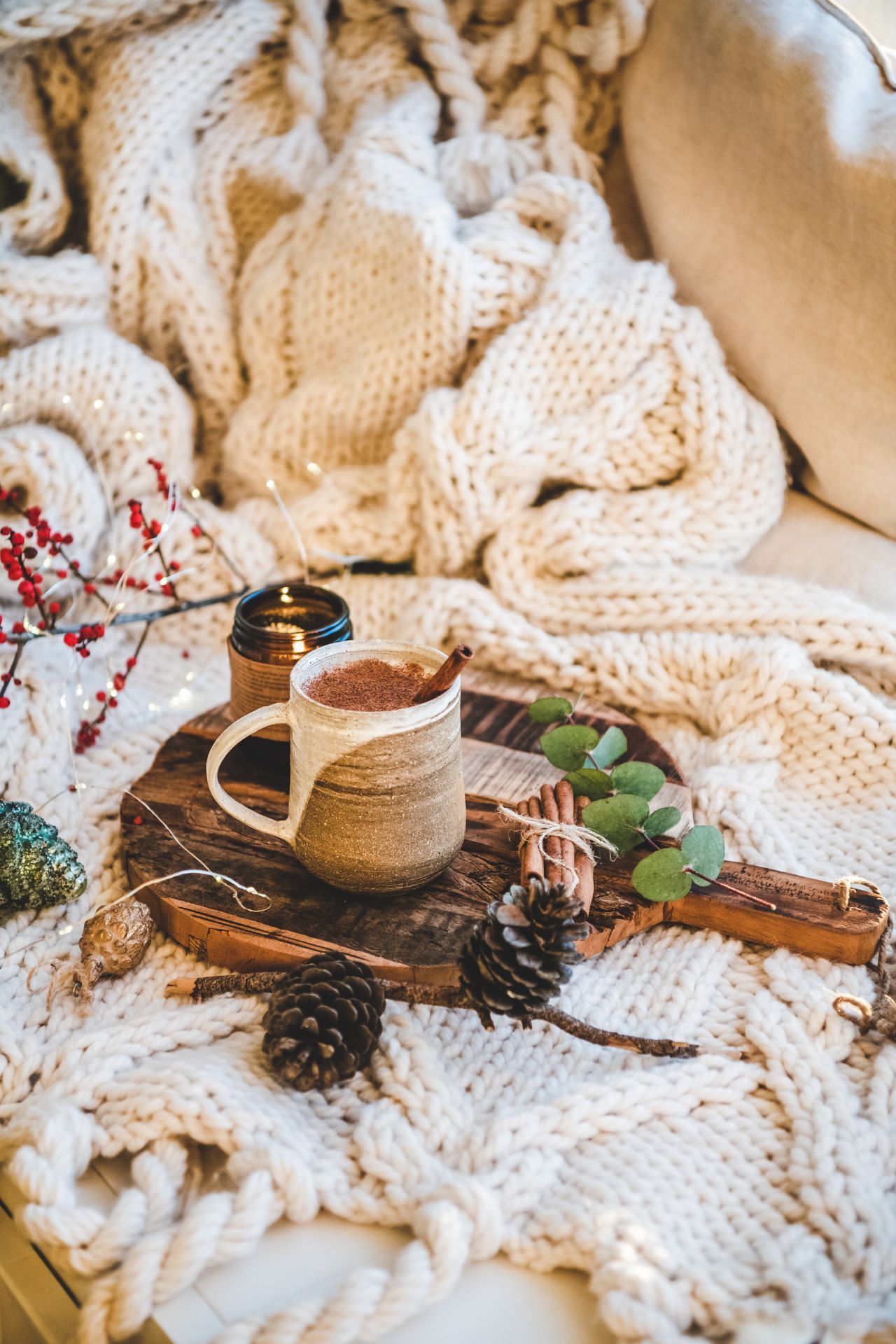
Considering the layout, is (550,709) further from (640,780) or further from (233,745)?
(233,745)

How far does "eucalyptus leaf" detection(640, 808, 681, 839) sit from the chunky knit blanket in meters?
0.08

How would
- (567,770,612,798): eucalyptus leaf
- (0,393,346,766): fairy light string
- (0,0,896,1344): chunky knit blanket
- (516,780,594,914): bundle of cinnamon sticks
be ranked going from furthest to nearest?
(0,393,346,766): fairy light string, (567,770,612,798): eucalyptus leaf, (516,780,594,914): bundle of cinnamon sticks, (0,0,896,1344): chunky knit blanket

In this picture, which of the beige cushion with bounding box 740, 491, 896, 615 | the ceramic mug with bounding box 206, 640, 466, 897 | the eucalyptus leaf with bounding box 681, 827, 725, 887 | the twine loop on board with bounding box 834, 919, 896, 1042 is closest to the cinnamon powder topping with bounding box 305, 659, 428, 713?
the ceramic mug with bounding box 206, 640, 466, 897

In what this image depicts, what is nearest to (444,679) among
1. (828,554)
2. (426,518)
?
(426,518)

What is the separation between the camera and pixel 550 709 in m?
0.88

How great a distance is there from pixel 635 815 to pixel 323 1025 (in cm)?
26

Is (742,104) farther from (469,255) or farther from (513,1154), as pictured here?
(513,1154)

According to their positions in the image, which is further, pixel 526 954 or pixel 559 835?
pixel 559 835

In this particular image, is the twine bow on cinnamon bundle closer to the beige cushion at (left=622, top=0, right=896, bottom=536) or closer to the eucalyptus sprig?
the eucalyptus sprig

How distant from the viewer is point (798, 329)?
1.00 metres

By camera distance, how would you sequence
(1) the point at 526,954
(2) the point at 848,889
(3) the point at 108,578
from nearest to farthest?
1. (1) the point at 526,954
2. (2) the point at 848,889
3. (3) the point at 108,578

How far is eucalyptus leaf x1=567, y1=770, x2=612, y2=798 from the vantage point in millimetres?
792

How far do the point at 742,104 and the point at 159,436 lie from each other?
0.68 m

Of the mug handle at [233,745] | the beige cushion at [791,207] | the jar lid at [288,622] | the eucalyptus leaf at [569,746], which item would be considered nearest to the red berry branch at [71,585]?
the jar lid at [288,622]
